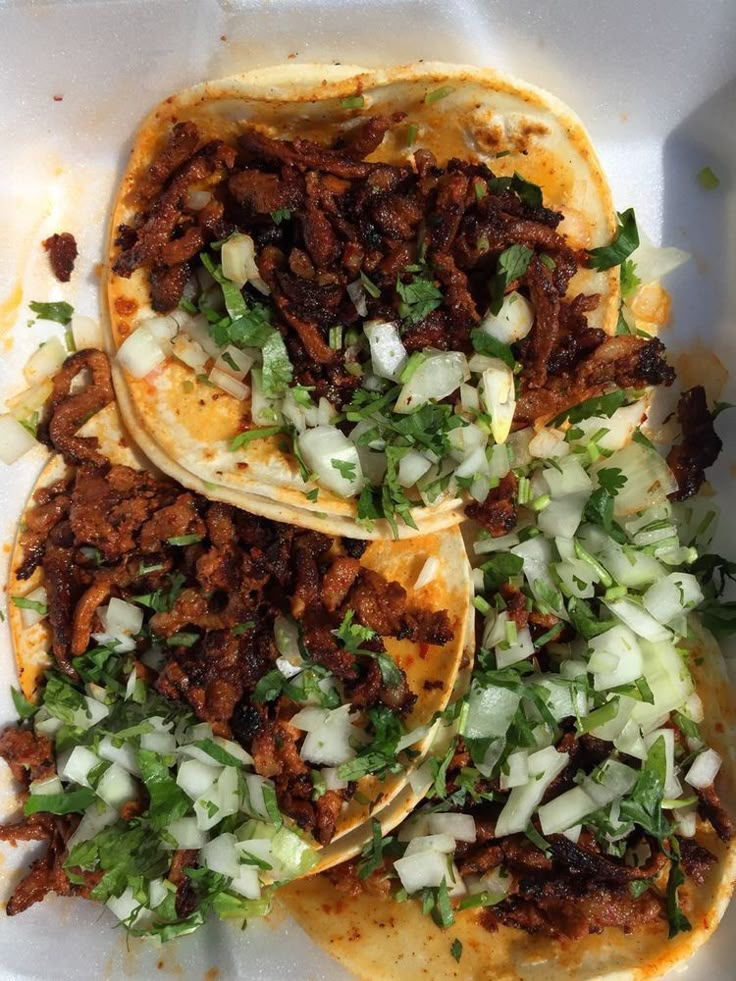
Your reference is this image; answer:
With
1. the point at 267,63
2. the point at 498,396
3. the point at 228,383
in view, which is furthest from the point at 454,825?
the point at 267,63

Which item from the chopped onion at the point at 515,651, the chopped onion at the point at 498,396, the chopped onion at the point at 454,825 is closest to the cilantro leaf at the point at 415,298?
the chopped onion at the point at 498,396

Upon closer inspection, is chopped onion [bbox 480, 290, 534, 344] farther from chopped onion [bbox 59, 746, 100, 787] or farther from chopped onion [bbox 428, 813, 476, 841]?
chopped onion [bbox 59, 746, 100, 787]

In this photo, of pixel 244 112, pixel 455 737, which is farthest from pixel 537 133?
pixel 455 737

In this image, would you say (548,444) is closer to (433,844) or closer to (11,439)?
(433,844)

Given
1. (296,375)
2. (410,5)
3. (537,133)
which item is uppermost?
(410,5)

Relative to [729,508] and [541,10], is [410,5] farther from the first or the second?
[729,508]

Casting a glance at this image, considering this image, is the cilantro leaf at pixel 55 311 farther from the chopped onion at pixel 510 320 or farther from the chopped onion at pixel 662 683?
the chopped onion at pixel 662 683

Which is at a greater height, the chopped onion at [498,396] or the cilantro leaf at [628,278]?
the cilantro leaf at [628,278]

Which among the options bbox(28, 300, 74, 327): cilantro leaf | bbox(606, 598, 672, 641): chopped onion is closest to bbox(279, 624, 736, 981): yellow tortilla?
bbox(606, 598, 672, 641): chopped onion
